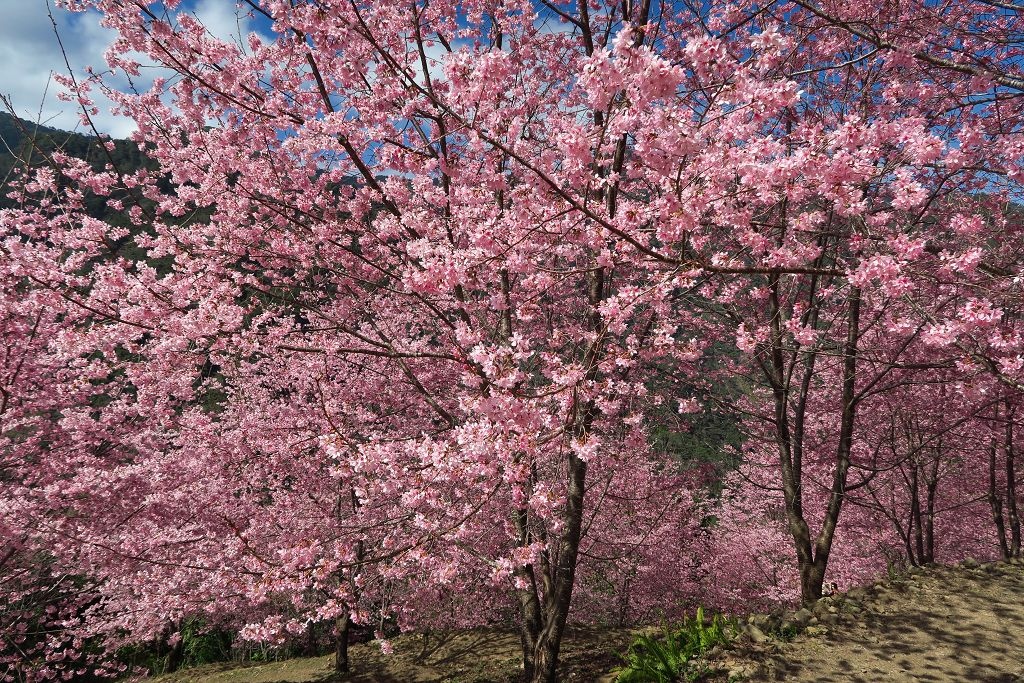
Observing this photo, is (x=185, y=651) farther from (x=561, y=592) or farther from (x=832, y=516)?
(x=832, y=516)

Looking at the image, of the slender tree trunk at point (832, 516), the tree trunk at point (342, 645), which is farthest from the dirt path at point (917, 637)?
the tree trunk at point (342, 645)

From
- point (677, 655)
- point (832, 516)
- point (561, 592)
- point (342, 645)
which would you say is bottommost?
point (342, 645)

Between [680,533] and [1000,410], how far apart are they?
7962 millimetres

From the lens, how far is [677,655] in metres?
6.73

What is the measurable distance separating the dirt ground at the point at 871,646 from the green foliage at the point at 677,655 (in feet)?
0.68

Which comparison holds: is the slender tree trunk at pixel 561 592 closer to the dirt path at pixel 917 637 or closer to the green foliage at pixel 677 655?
the green foliage at pixel 677 655

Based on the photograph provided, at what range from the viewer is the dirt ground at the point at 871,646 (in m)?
6.07

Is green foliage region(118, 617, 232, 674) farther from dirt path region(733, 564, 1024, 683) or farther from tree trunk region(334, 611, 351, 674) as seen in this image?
dirt path region(733, 564, 1024, 683)

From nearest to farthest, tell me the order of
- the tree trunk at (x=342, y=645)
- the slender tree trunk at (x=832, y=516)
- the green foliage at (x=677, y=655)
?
1. the green foliage at (x=677, y=655)
2. the slender tree trunk at (x=832, y=516)
3. the tree trunk at (x=342, y=645)

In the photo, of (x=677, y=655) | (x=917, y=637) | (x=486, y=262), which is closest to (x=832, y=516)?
(x=917, y=637)

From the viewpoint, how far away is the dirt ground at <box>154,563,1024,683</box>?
6.07m

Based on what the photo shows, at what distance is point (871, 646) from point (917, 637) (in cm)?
72

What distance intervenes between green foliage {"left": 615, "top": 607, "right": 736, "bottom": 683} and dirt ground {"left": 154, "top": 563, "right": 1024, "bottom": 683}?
21 centimetres

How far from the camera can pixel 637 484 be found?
47.3ft
